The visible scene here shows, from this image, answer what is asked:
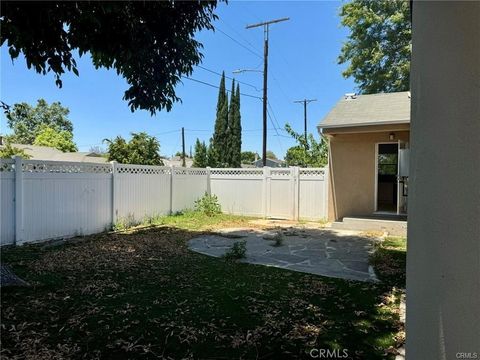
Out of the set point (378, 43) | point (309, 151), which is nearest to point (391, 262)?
point (309, 151)

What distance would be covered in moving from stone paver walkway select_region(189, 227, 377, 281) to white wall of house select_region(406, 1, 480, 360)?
4035 mm

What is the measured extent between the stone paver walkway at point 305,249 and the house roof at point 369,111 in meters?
3.13

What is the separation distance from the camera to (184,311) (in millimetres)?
3895

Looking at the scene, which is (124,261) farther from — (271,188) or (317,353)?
(271,188)

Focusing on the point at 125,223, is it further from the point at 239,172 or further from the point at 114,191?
the point at 239,172

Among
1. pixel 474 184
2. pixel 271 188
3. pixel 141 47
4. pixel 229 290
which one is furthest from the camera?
pixel 271 188

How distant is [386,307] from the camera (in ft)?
13.6

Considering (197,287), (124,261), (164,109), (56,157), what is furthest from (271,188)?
(56,157)

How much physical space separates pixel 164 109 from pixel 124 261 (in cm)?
342

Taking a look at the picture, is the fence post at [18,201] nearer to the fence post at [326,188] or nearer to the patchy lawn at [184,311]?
the patchy lawn at [184,311]

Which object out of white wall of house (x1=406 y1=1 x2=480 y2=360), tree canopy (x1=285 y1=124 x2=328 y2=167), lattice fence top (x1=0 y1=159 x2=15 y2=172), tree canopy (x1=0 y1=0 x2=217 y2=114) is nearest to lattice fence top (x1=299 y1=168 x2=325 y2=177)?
tree canopy (x1=285 y1=124 x2=328 y2=167)

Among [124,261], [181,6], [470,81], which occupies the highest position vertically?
[181,6]

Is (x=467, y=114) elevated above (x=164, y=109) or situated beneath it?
situated beneath

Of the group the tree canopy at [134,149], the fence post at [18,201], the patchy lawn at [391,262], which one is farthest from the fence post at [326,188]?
the fence post at [18,201]
